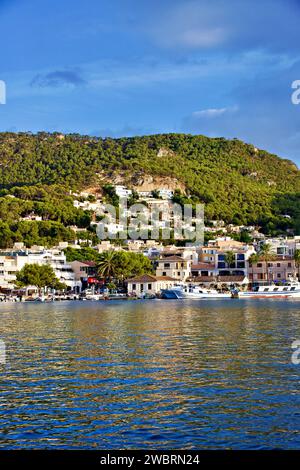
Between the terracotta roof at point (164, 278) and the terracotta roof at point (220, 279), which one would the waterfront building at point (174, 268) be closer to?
the terracotta roof at point (220, 279)

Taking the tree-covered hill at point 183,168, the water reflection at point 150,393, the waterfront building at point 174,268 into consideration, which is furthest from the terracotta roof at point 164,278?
the water reflection at point 150,393

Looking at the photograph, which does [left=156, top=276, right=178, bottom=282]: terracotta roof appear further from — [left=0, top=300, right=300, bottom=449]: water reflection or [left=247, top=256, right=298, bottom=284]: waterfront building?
[left=0, top=300, right=300, bottom=449]: water reflection

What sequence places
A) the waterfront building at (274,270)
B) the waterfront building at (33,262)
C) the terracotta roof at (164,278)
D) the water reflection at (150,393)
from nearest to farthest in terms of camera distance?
the water reflection at (150,393), the waterfront building at (33,262), the terracotta roof at (164,278), the waterfront building at (274,270)

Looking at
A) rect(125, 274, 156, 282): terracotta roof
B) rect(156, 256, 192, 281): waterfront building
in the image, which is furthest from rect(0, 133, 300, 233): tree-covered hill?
rect(125, 274, 156, 282): terracotta roof

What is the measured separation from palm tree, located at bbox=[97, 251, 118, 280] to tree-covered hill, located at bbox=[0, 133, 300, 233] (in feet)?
156

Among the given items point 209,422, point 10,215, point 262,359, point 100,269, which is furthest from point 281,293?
point 209,422

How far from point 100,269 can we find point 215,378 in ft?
237

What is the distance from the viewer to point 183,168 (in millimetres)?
166625

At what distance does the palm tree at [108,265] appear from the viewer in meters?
88.8

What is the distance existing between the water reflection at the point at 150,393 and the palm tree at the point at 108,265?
6144cm

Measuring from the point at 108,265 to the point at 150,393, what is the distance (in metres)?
73.3

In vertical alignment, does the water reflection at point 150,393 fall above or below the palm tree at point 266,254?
below

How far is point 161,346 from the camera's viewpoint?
2419 cm

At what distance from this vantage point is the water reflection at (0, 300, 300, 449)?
12.0 metres
